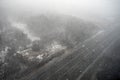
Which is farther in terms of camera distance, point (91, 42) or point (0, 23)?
point (0, 23)

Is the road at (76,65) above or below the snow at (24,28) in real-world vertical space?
below

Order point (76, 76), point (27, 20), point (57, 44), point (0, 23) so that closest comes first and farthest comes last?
point (76, 76)
point (57, 44)
point (0, 23)
point (27, 20)

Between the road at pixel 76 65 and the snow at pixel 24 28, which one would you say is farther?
the snow at pixel 24 28

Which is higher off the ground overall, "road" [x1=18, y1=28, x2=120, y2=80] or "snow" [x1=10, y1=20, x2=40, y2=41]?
"snow" [x1=10, y1=20, x2=40, y2=41]

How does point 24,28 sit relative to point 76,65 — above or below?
above

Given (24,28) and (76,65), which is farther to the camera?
(24,28)

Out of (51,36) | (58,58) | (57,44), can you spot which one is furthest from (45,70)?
(51,36)

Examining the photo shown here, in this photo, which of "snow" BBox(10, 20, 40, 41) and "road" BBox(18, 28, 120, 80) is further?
"snow" BBox(10, 20, 40, 41)

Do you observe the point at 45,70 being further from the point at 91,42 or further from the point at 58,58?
the point at 91,42
